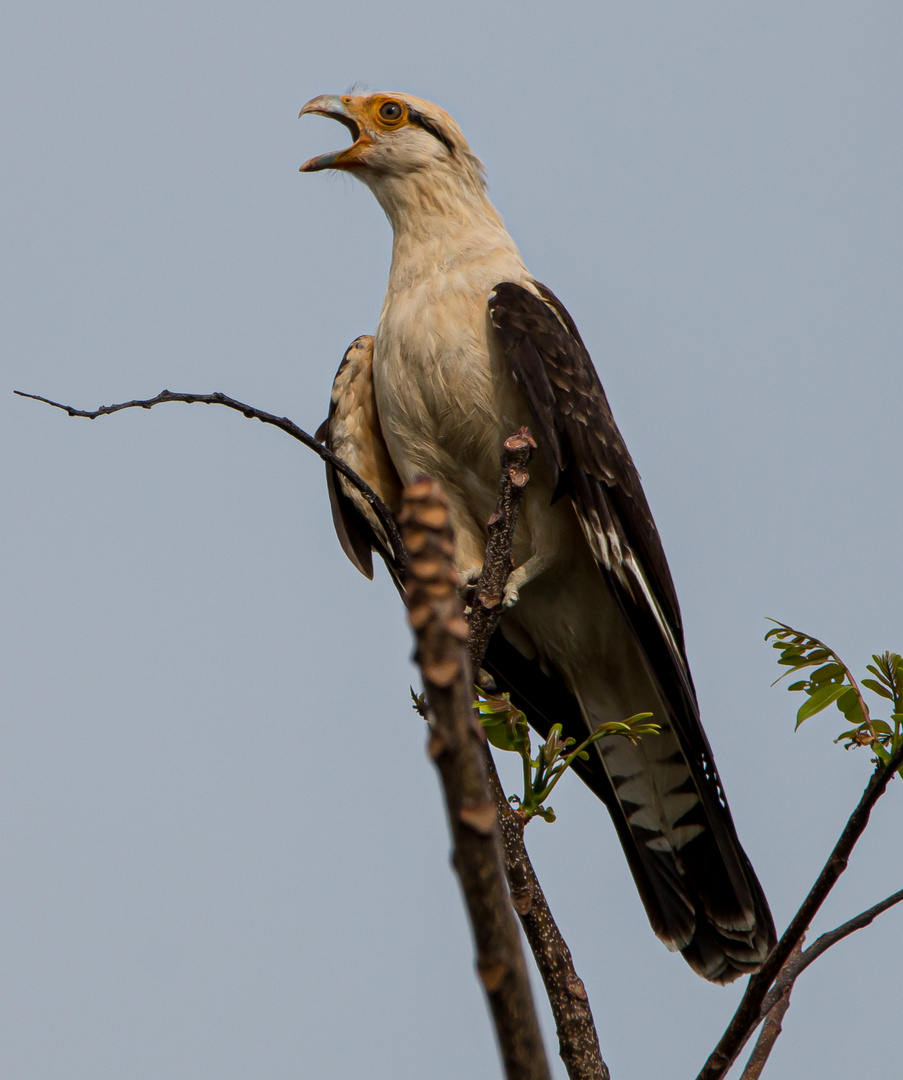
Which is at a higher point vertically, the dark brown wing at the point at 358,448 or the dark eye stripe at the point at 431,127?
the dark eye stripe at the point at 431,127

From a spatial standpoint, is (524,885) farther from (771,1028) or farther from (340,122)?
(340,122)

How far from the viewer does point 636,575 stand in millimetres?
4133

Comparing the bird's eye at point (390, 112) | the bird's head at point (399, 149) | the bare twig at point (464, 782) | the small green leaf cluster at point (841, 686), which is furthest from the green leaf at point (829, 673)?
the bird's eye at point (390, 112)

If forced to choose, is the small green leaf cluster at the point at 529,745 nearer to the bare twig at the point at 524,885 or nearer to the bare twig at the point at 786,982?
the bare twig at the point at 524,885

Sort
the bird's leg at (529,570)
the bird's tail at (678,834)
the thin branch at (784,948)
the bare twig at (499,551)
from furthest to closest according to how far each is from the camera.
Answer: the bird's leg at (529,570) < the bird's tail at (678,834) < the bare twig at (499,551) < the thin branch at (784,948)

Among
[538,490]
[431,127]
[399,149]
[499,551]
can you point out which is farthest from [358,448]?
[499,551]

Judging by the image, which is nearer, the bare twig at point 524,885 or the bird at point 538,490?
the bare twig at point 524,885

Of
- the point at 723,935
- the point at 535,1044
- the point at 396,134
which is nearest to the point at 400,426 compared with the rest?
the point at 396,134

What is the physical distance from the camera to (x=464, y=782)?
128 centimetres

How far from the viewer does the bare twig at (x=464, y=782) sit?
4.14ft

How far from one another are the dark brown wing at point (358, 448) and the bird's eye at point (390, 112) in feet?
3.54

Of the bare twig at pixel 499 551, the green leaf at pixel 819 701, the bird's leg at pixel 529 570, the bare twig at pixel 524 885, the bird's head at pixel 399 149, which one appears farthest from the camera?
the bird's head at pixel 399 149

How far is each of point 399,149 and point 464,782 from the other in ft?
13.9

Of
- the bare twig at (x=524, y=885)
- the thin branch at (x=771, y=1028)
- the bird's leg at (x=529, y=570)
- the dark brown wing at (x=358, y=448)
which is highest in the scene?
the dark brown wing at (x=358, y=448)
